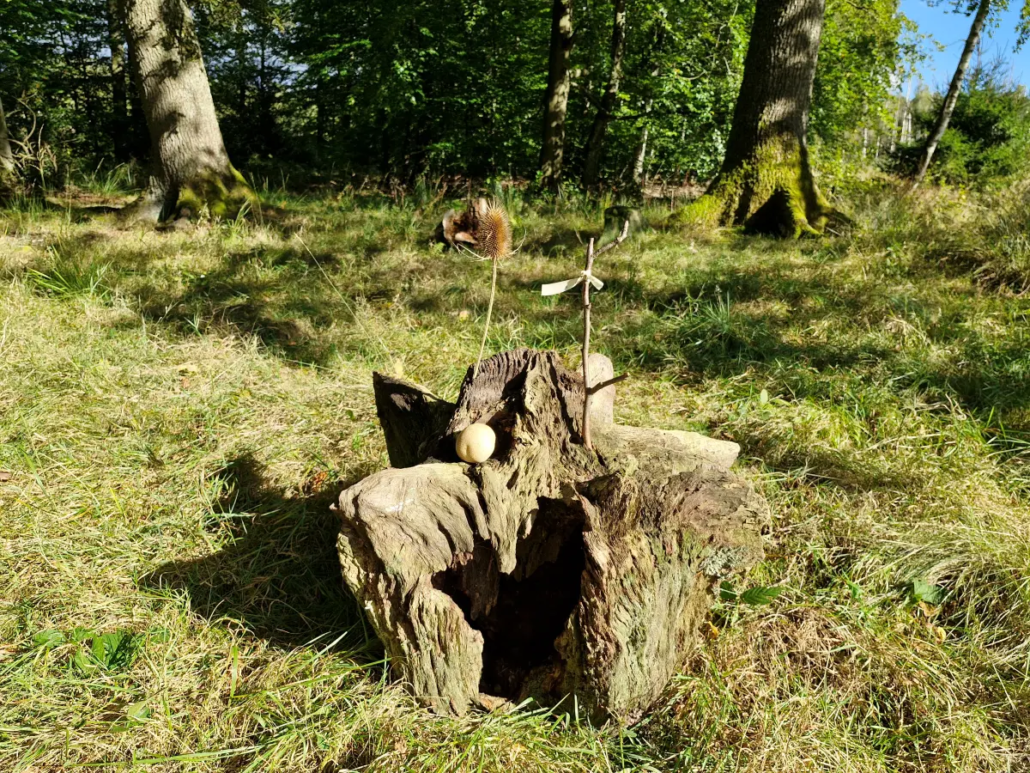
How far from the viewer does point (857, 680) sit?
2.09m

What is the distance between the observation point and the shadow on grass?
2.21 meters

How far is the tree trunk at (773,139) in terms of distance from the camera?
6.46 metres

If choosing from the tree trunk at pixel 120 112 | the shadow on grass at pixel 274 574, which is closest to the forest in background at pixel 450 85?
the tree trunk at pixel 120 112

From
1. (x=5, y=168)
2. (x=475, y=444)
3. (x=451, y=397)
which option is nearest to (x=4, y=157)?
(x=5, y=168)

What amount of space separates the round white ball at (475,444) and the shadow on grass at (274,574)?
62 centimetres

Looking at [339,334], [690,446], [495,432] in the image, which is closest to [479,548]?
[495,432]

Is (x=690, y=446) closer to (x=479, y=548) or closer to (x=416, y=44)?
(x=479, y=548)

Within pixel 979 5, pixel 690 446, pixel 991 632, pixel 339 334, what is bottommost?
pixel 991 632

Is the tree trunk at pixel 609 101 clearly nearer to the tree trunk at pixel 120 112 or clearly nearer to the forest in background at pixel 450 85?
the forest in background at pixel 450 85

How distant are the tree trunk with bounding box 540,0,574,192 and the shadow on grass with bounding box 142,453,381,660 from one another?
7.99 metres

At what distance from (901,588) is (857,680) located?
52 centimetres

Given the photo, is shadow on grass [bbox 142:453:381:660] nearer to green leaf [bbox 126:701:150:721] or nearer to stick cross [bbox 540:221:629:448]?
green leaf [bbox 126:701:150:721]

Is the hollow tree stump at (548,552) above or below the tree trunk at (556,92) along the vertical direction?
below

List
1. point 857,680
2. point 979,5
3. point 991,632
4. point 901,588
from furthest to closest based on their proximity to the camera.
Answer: point 979,5 → point 901,588 → point 991,632 → point 857,680
